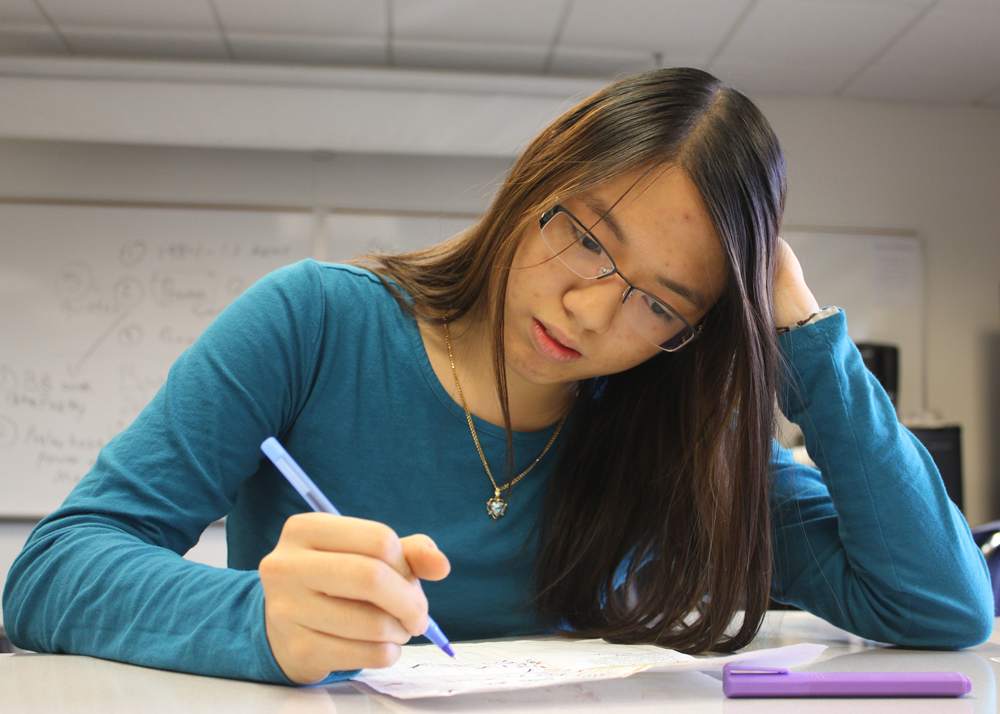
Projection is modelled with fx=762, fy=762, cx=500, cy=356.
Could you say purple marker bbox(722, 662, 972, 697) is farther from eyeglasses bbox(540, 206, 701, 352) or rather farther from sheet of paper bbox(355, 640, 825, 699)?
eyeglasses bbox(540, 206, 701, 352)

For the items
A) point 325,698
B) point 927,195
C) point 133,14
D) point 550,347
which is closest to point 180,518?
point 325,698

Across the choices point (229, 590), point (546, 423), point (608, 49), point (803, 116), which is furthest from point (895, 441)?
point (803, 116)

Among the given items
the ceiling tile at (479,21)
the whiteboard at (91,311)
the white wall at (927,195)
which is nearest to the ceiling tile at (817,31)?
the white wall at (927,195)

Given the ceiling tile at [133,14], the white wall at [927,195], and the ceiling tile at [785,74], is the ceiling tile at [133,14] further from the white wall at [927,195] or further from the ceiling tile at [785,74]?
the ceiling tile at [785,74]

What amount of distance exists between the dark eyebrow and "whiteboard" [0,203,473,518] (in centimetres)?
216

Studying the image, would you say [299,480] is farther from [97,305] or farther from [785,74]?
[785,74]

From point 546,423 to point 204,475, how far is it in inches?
16.8

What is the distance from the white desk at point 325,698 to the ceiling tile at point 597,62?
105 inches

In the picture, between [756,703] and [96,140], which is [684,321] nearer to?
[756,703]

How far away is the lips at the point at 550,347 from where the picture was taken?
31.8 inches

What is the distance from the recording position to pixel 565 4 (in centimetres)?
257

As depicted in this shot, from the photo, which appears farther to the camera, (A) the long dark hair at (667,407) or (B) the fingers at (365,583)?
(A) the long dark hair at (667,407)

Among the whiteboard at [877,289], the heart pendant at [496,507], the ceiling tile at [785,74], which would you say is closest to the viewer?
the heart pendant at [496,507]

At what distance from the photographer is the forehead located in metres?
0.75
